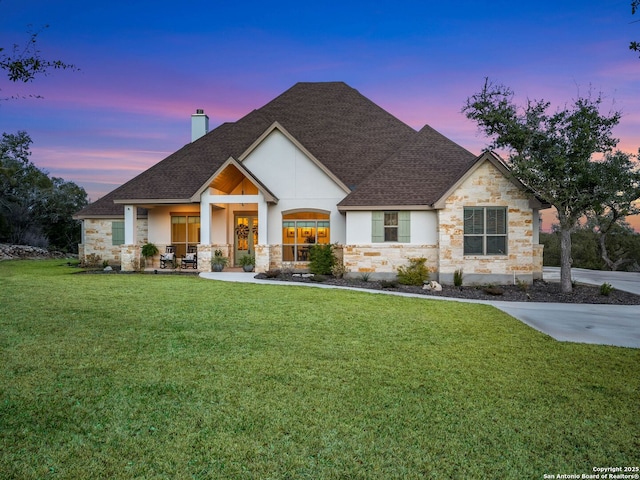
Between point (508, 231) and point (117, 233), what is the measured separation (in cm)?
1965

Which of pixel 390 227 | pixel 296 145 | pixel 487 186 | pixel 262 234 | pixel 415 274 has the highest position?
pixel 296 145

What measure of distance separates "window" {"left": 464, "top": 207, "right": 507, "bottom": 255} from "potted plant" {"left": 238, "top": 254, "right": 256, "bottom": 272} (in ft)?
32.5

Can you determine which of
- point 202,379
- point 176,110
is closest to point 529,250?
point 202,379

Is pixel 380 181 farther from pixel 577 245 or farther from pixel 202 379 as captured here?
pixel 577 245

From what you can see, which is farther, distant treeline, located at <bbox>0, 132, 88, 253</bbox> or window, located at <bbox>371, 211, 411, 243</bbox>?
distant treeline, located at <bbox>0, 132, 88, 253</bbox>

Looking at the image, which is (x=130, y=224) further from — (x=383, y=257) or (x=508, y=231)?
(x=508, y=231)

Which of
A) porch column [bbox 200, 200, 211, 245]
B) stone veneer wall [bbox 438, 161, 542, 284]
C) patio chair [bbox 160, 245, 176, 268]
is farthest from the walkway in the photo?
patio chair [bbox 160, 245, 176, 268]

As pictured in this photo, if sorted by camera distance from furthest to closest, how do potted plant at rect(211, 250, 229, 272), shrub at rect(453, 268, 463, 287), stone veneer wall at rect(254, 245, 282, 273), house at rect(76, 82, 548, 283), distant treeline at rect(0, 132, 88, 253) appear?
distant treeline at rect(0, 132, 88, 253) < potted plant at rect(211, 250, 229, 272) < stone veneer wall at rect(254, 245, 282, 273) < house at rect(76, 82, 548, 283) < shrub at rect(453, 268, 463, 287)

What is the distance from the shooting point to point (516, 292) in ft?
47.1

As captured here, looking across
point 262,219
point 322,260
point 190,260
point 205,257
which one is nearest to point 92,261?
point 190,260

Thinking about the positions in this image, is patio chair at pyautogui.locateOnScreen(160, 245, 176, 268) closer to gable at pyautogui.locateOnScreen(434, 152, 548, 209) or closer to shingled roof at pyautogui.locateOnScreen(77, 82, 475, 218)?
shingled roof at pyautogui.locateOnScreen(77, 82, 475, 218)

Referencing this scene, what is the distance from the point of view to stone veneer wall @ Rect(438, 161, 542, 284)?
15.8 metres

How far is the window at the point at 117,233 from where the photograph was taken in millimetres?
22078

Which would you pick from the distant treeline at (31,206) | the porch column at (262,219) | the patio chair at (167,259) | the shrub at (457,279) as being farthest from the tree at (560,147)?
the distant treeline at (31,206)
